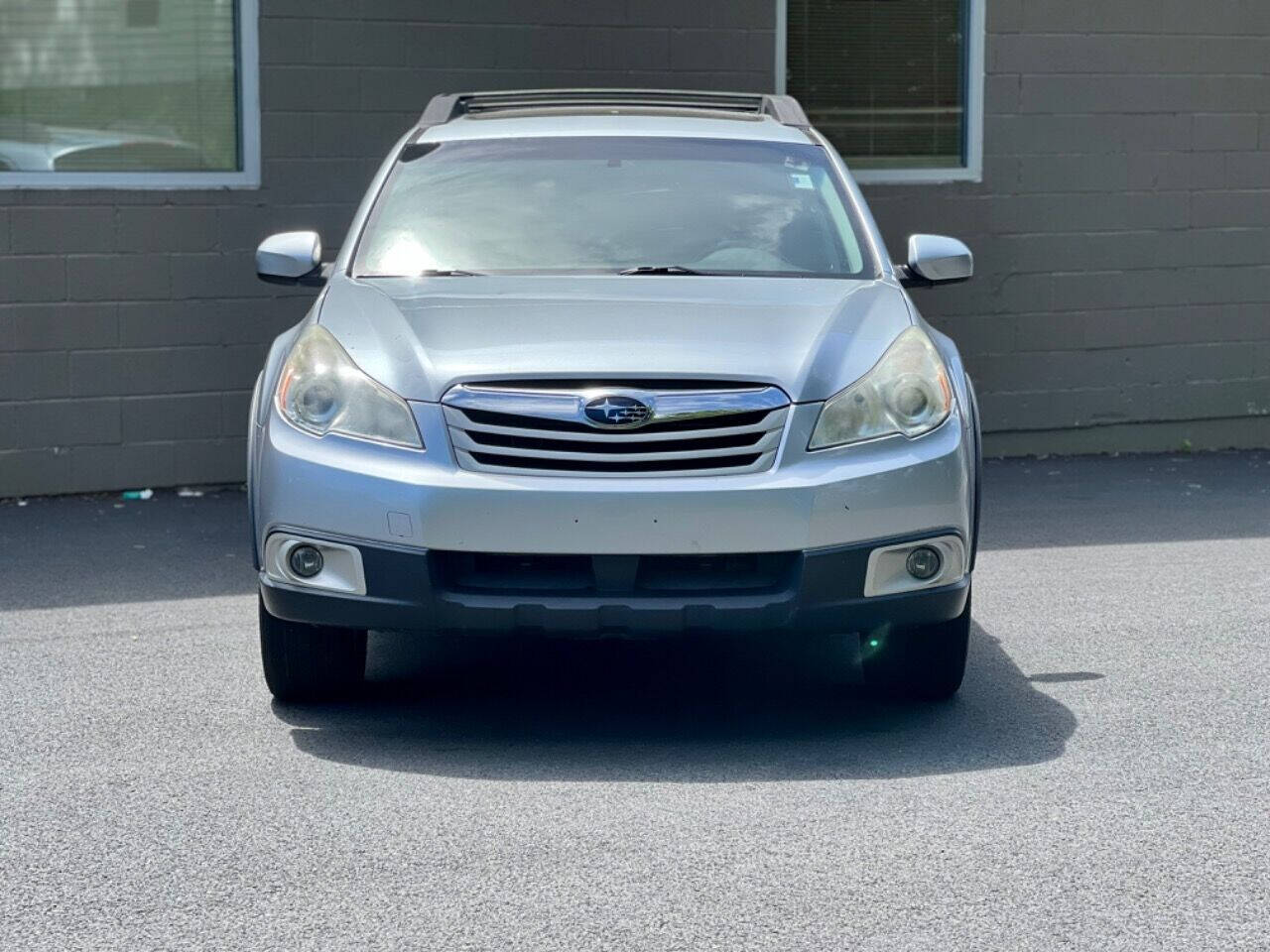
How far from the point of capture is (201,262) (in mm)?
9719

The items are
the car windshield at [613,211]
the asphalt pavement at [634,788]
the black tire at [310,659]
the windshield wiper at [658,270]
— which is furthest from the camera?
the car windshield at [613,211]

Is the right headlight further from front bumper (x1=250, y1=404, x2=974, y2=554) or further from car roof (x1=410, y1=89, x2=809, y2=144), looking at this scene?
car roof (x1=410, y1=89, x2=809, y2=144)

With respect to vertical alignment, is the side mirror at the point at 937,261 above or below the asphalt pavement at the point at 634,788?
above

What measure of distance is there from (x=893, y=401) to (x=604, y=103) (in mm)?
2597

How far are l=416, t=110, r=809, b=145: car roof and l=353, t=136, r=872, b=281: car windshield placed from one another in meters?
0.04

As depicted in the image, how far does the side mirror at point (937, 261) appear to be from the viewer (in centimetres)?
652

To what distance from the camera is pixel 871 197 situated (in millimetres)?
10789

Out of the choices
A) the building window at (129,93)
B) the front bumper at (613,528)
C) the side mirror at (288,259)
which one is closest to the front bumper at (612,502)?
the front bumper at (613,528)

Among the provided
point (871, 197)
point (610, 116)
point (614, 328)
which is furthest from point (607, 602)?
point (871, 197)

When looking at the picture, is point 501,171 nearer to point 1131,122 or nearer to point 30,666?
point 30,666

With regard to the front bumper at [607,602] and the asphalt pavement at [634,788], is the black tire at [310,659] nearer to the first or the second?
the asphalt pavement at [634,788]

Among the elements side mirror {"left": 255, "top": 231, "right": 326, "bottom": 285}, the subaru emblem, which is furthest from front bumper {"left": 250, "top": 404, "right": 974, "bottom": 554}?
side mirror {"left": 255, "top": 231, "right": 326, "bottom": 285}

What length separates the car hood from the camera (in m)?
5.29

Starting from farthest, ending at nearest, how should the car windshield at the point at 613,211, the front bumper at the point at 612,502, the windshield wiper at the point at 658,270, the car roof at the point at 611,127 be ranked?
the car roof at the point at 611,127, the car windshield at the point at 613,211, the windshield wiper at the point at 658,270, the front bumper at the point at 612,502
